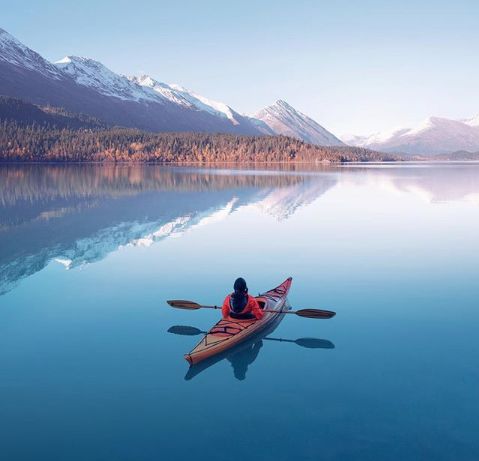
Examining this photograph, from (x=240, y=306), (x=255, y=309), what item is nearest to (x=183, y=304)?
(x=240, y=306)

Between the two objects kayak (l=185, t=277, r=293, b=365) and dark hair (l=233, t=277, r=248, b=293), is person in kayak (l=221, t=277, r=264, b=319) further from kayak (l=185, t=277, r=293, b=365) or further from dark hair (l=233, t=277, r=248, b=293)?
kayak (l=185, t=277, r=293, b=365)

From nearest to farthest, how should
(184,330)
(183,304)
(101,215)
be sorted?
(184,330), (183,304), (101,215)

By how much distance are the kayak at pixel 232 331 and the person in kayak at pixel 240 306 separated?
182mm

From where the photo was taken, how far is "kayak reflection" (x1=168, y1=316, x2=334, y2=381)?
47.9ft

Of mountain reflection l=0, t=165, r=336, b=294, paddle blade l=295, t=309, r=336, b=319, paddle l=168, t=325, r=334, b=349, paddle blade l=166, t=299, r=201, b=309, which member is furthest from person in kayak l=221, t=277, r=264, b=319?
mountain reflection l=0, t=165, r=336, b=294

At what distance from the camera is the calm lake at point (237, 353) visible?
11.1 metres

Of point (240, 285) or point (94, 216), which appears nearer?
point (240, 285)

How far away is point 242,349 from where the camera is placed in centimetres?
1606

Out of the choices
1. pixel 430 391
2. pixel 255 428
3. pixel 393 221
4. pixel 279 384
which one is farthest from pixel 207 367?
pixel 393 221

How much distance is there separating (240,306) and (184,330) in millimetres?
2436

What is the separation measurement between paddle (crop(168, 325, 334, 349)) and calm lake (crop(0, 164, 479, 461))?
154 mm

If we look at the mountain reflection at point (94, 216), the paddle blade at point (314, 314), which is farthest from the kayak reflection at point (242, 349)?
the mountain reflection at point (94, 216)

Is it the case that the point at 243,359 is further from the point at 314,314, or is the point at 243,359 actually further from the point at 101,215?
the point at 101,215

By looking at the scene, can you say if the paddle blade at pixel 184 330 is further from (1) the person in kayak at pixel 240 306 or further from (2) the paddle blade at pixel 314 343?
(2) the paddle blade at pixel 314 343
